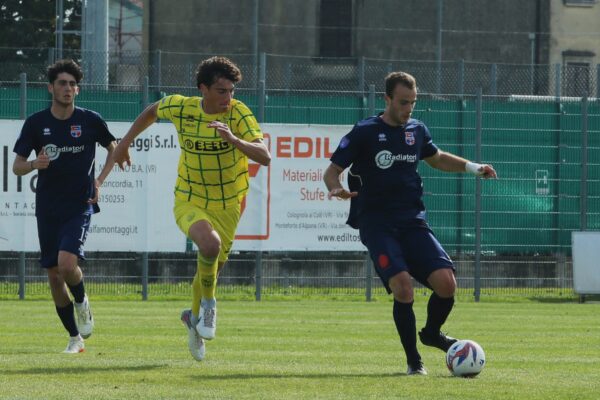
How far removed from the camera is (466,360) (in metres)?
10.1

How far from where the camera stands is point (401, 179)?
10.7m

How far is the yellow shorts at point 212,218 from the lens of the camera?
11.2 metres

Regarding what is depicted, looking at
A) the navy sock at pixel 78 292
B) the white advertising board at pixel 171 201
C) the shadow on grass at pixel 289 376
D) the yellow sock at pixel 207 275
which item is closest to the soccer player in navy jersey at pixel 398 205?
the shadow on grass at pixel 289 376

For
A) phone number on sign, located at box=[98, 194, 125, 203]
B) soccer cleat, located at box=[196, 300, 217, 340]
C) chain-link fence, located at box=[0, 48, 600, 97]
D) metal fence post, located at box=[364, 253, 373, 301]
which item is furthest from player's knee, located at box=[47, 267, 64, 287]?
chain-link fence, located at box=[0, 48, 600, 97]

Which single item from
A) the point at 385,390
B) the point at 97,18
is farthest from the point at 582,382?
the point at 97,18

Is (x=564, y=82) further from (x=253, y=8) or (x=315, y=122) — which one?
(x=315, y=122)

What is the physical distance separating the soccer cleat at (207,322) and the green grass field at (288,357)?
0.23m

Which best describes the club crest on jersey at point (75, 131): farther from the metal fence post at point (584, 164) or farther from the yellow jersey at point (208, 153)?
the metal fence post at point (584, 164)

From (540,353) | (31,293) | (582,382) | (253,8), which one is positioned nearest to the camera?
(582,382)

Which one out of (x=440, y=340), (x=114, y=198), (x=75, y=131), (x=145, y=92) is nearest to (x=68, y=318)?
(x=75, y=131)

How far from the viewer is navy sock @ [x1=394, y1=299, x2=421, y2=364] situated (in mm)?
10391

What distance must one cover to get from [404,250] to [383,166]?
630mm

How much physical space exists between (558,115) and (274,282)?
17.4 feet

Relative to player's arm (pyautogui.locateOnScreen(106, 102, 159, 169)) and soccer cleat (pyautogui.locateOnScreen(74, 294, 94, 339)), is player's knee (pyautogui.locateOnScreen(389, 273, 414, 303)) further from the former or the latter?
soccer cleat (pyautogui.locateOnScreen(74, 294, 94, 339))
